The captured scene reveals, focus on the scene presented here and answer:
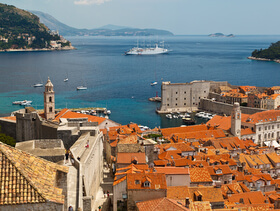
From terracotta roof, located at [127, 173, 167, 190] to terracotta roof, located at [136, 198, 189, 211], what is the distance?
3.30ft

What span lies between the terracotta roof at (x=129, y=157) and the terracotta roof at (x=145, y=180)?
12.7 feet

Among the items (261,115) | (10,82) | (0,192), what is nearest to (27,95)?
(10,82)

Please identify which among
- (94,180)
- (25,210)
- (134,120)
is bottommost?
(134,120)

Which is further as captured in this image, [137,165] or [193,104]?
[193,104]

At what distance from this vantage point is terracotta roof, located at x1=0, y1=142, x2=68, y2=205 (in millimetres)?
8297

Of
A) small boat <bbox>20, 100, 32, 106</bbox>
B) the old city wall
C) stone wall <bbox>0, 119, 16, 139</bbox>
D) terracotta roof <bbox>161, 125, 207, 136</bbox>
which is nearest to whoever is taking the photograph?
stone wall <bbox>0, 119, 16, 139</bbox>

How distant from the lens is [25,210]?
8.34 m

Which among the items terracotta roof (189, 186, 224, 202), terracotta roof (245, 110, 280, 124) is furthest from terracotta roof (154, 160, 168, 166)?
terracotta roof (245, 110, 280, 124)

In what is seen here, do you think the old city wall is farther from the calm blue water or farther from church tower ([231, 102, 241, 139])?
church tower ([231, 102, 241, 139])

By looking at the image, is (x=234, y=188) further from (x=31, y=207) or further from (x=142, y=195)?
(x=31, y=207)

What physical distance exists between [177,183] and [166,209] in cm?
533

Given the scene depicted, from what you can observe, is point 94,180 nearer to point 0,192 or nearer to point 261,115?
point 0,192

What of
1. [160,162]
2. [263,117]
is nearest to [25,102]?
[263,117]

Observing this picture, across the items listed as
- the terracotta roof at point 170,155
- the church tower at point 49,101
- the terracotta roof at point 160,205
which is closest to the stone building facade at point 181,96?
the church tower at point 49,101
